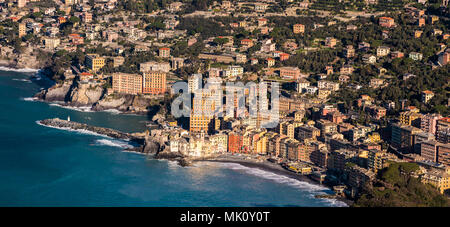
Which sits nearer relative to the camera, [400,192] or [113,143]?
[400,192]

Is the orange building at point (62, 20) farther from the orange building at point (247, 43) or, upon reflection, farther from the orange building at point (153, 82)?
the orange building at point (153, 82)

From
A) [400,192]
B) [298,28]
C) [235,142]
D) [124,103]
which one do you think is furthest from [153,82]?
[400,192]

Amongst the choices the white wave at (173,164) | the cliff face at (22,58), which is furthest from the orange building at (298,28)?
the white wave at (173,164)

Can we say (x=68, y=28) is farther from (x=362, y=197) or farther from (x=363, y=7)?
(x=362, y=197)

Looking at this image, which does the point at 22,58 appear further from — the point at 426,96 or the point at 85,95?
the point at 426,96

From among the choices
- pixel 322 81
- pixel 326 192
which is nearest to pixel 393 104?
pixel 322 81

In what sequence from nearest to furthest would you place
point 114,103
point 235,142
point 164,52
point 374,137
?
point 374,137 → point 235,142 → point 114,103 → point 164,52
